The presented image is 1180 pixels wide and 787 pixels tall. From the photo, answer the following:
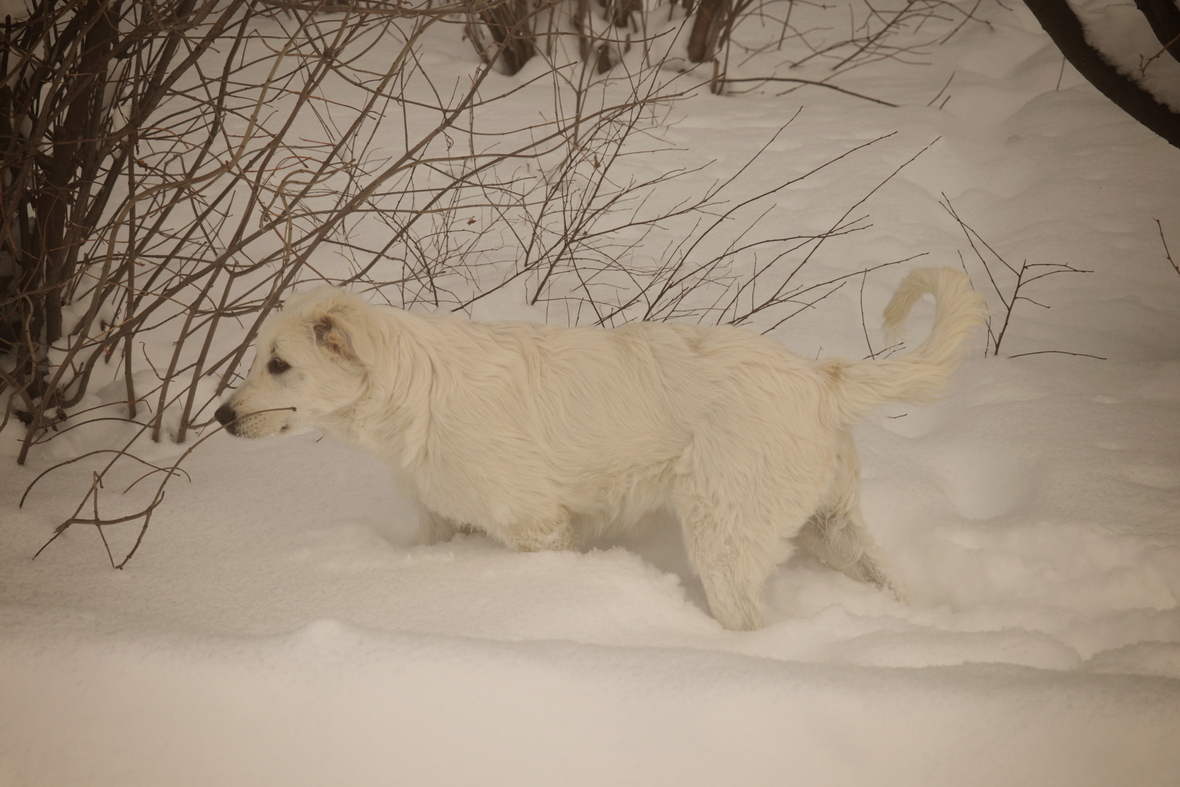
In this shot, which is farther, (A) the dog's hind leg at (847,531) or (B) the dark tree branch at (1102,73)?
(B) the dark tree branch at (1102,73)

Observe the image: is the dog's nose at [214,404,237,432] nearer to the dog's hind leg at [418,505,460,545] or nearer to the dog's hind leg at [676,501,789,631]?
the dog's hind leg at [418,505,460,545]

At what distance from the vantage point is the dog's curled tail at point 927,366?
8.77 feet

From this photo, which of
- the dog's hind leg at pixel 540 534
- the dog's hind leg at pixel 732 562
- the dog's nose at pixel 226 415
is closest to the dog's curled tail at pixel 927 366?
the dog's hind leg at pixel 732 562

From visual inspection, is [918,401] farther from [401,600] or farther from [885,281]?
[885,281]

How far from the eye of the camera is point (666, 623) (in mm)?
2656

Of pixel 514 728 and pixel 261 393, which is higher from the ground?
pixel 261 393

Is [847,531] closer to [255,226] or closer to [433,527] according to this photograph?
[433,527]

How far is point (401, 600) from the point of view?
2.62 meters

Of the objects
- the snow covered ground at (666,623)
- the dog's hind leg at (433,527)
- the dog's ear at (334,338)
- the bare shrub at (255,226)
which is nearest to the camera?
the snow covered ground at (666,623)

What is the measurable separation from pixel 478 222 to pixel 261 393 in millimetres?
3081

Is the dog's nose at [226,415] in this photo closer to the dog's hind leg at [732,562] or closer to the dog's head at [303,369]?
the dog's head at [303,369]

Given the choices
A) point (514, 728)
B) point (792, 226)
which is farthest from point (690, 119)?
point (514, 728)

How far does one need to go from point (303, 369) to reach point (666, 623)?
5.58 feet

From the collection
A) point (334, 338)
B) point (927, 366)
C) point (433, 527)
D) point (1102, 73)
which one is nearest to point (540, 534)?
point (433, 527)
